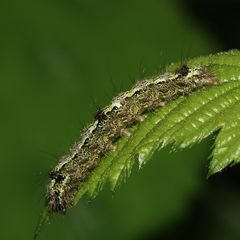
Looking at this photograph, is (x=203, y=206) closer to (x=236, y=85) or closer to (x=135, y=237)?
(x=135, y=237)

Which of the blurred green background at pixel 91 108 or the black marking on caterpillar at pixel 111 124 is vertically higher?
the blurred green background at pixel 91 108

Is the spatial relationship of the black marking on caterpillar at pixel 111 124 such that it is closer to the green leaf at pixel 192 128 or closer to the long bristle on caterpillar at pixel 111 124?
the long bristle on caterpillar at pixel 111 124

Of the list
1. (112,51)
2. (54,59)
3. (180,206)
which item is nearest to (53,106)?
(54,59)

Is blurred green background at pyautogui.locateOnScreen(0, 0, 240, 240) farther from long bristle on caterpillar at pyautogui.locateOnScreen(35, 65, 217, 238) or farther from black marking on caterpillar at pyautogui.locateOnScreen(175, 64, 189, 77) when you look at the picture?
black marking on caterpillar at pyautogui.locateOnScreen(175, 64, 189, 77)

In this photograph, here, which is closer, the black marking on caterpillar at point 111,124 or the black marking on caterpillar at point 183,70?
the black marking on caterpillar at point 111,124

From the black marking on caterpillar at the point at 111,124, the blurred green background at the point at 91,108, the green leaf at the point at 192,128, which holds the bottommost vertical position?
the green leaf at the point at 192,128

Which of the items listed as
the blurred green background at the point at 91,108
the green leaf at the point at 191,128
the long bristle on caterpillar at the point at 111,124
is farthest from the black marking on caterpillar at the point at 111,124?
the blurred green background at the point at 91,108

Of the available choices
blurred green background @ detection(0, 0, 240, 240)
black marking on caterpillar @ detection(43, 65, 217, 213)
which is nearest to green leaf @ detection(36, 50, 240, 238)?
black marking on caterpillar @ detection(43, 65, 217, 213)

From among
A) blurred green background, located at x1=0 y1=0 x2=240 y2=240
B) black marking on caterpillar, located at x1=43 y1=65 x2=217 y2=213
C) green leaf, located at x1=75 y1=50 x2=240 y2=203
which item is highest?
blurred green background, located at x1=0 y1=0 x2=240 y2=240

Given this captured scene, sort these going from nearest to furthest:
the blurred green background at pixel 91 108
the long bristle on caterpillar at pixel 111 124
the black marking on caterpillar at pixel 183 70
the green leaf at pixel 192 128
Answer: the green leaf at pixel 192 128 < the long bristle on caterpillar at pixel 111 124 < the black marking on caterpillar at pixel 183 70 < the blurred green background at pixel 91 108
